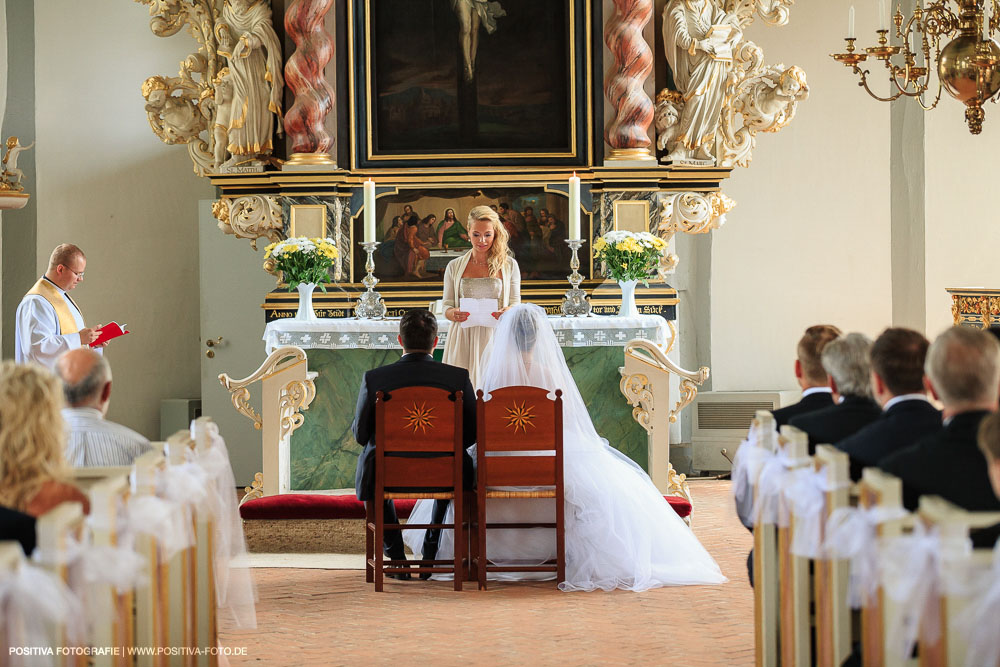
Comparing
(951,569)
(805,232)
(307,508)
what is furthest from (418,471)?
(805,232)

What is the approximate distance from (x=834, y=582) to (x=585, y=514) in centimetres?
272

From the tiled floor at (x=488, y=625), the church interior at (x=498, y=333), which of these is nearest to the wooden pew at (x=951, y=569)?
the church interior at (x=498, y=333)

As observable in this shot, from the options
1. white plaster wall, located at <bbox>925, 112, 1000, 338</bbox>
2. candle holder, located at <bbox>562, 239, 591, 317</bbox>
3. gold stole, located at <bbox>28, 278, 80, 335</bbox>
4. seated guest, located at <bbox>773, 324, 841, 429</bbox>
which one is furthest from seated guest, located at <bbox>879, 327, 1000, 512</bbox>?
white plaster wall, located at <bbox>925, 112, 1000, 338</bbox>

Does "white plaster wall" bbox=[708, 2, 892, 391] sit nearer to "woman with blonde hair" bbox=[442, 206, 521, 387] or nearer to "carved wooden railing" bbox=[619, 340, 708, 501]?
"carved wooden railing" bbox=[619, 340, 708, 501]

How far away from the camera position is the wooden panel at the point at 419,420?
5637mm

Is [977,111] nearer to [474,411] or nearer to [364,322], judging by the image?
[474,411]

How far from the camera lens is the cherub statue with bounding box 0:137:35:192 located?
9758mm

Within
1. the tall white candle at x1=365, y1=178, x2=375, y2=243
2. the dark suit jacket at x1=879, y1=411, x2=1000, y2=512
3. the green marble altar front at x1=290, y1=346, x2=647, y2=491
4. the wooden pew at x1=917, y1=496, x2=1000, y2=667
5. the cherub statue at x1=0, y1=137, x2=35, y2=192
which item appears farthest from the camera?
the cherub statue at x1=0, y1=137, x2=35, y2=192

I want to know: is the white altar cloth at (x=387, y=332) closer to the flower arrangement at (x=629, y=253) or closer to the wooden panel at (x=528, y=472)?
the flower arrangement at (x=629, y=253)

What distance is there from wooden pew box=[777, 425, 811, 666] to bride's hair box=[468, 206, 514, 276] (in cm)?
369

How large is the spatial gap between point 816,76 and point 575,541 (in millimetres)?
6296

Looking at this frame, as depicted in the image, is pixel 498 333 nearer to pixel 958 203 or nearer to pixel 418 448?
pixel 418 448

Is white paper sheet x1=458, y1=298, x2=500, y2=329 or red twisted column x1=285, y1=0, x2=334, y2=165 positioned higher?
red twisted column x1=285, y1=0, x2=334, y2=165

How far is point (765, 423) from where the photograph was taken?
13.1 ft
